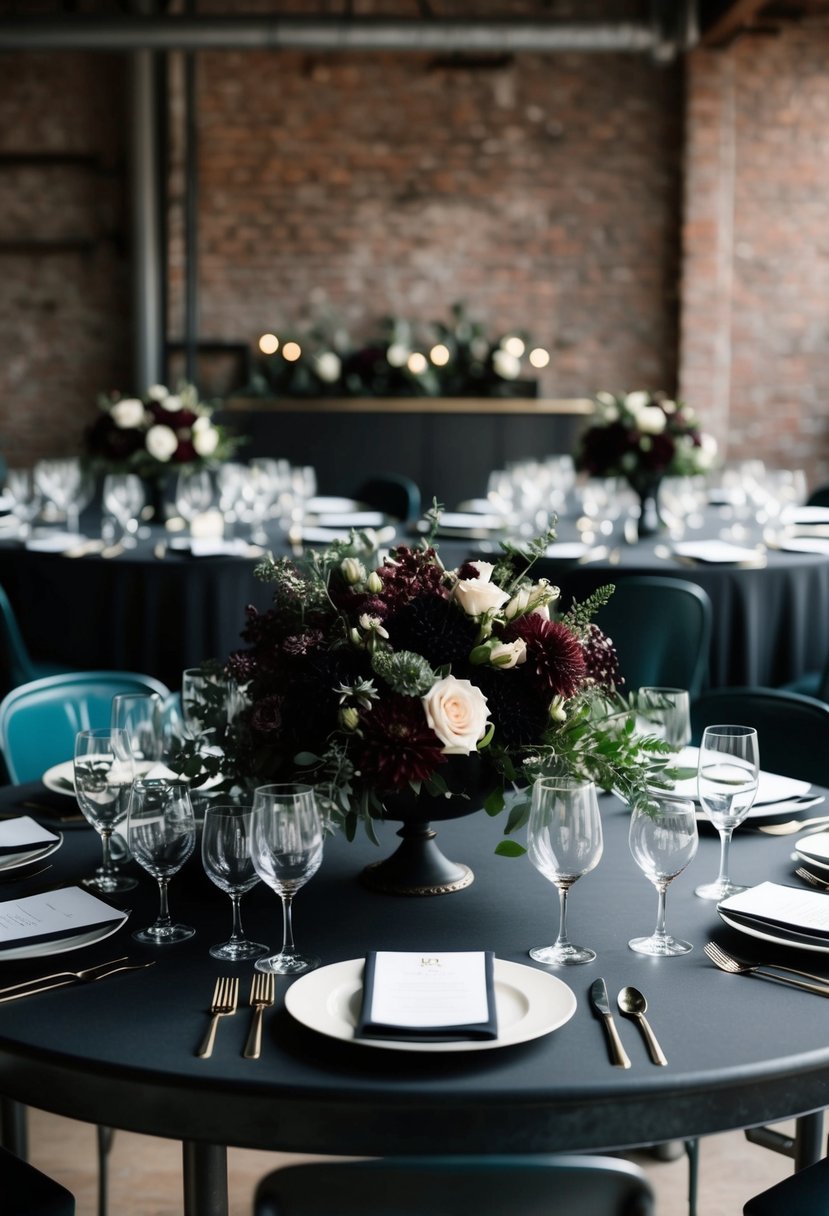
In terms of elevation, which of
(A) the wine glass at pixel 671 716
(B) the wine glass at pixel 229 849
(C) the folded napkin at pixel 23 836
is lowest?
(C) the folded napkin at pixel 23 836

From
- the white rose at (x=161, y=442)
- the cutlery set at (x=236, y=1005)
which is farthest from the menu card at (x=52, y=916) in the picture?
the white rose at (x=161, y=442)

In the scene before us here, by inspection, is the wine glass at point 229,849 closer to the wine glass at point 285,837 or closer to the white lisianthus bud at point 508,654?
the wine glass at point 285,837

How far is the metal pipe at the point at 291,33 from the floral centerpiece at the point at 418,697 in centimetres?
636

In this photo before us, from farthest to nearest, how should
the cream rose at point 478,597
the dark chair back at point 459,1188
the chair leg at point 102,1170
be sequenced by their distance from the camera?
the chair leg at point 102,1170 < the cream rose at point 478,597 < the dark chair back at point 459,1188

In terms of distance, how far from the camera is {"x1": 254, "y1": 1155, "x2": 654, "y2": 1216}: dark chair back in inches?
37.3

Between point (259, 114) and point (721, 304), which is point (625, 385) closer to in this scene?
point (721, 304)

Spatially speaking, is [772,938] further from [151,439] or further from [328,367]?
Result: [328,367]

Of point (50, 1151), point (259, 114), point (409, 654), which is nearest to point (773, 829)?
point (409, 654)

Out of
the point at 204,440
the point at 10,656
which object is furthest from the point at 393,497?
the point at 10,656

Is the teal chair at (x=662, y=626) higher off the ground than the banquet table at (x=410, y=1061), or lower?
higher

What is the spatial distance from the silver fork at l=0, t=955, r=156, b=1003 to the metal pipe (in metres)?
6.79

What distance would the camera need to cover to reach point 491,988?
143 centimetres

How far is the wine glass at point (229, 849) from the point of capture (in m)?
1.55

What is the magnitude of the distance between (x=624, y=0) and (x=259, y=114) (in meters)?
2.42
